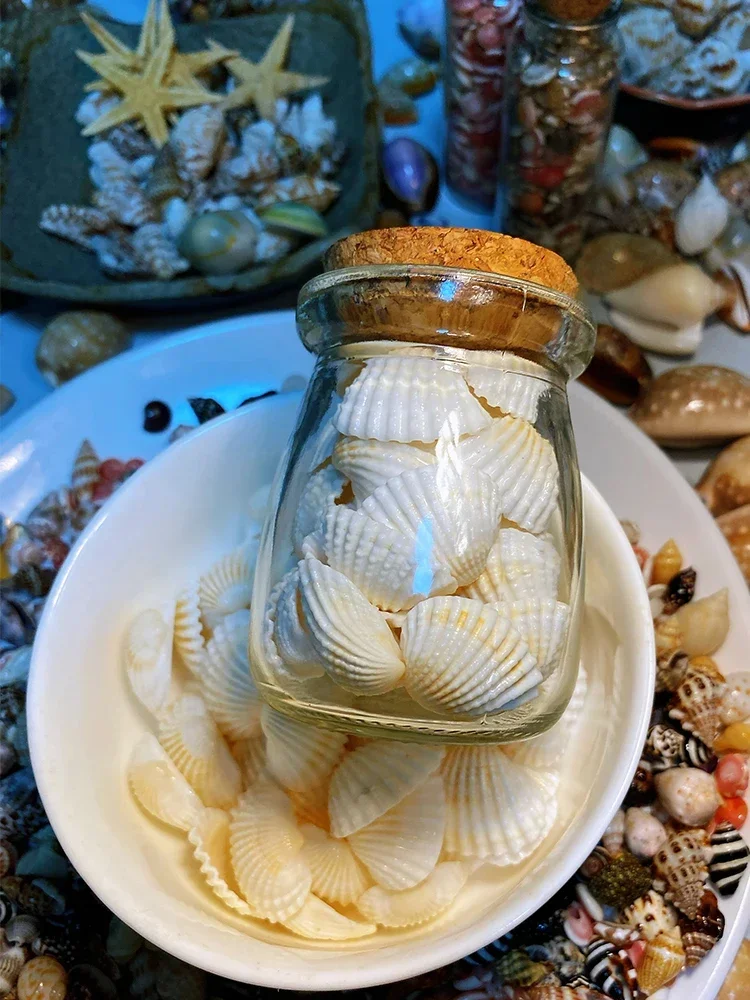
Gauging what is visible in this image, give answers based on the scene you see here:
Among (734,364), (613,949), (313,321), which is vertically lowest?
(613,949)

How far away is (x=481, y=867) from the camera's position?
35cm

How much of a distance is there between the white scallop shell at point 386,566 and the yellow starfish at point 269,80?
50 centimetres

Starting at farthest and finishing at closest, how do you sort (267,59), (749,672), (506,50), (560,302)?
(267,59) → (506,50) → (749,672) → (560,302)

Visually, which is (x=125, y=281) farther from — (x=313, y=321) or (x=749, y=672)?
(x=749, y=672)

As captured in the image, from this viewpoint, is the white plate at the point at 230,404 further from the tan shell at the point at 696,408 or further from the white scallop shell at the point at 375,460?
the white scallop shell at the point at 375,460

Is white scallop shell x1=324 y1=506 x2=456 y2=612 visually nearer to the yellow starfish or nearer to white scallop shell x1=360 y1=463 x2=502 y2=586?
white scallop shell x1=360 y1=463 x2=502 y2=586

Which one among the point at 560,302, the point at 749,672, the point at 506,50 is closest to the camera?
the point at 560,302

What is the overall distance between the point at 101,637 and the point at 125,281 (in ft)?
1.07

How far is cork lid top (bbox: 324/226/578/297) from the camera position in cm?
32

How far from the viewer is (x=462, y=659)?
269 millimetres

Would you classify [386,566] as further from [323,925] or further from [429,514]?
[323,925]

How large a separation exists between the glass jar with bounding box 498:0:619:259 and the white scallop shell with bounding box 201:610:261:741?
1.25 ft

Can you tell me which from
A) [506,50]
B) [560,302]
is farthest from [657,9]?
[560,302]

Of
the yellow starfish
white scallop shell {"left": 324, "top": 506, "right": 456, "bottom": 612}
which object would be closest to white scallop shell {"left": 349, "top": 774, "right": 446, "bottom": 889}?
white scallop shell {"left": 324, "top": 506, "right": 456, "bottom": 612}
